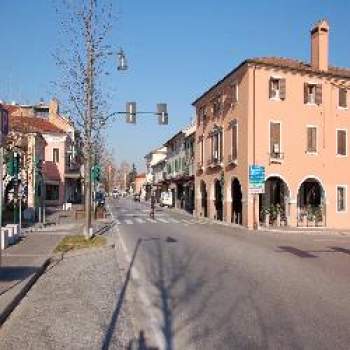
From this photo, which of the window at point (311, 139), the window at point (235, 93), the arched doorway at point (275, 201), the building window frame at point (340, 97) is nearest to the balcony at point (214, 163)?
the arched doorway at point (275, 201)

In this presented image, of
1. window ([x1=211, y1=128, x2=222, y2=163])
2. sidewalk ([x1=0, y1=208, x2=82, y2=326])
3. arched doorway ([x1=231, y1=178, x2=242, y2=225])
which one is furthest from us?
window ([x1=211, y1=128, x2=222, y2=163])

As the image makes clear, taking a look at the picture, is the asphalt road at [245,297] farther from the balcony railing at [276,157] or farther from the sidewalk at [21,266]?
the balcony railing at [276,157]

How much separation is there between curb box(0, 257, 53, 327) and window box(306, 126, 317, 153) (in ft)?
81.2

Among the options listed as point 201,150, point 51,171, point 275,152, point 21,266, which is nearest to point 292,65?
point 275,152

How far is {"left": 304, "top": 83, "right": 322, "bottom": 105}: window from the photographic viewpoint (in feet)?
116

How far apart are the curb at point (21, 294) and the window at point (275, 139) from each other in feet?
74.0

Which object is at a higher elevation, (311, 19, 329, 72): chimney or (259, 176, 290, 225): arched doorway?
(311, 19, 329, 72): chimney

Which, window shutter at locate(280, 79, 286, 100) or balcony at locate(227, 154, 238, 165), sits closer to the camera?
window shutter at locate(280, 79, 286, 100)

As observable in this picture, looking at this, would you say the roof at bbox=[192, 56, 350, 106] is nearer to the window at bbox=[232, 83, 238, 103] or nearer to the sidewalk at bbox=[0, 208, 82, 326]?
the window at bbox=[232, 83, 238, 103]

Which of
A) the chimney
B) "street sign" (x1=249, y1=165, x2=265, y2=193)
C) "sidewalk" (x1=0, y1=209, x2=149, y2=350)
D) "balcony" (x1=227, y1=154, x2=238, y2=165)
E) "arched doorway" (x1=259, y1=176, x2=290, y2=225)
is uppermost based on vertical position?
the chimney

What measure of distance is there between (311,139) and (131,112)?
15302 millimetres

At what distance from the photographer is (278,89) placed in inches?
1361

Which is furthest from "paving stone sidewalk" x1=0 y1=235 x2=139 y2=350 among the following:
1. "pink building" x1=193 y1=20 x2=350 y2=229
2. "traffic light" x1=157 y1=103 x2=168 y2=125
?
"pink building" x1=193 y1=20 x2=350 y2=229

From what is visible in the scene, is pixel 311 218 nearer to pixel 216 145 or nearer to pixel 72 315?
pixel 216 145
